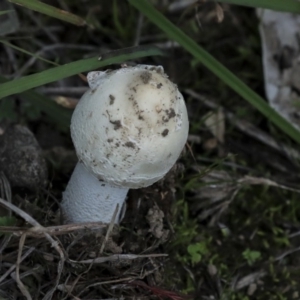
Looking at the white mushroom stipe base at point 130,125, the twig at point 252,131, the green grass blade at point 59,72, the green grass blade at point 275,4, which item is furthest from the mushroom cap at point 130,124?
the twig at point 252,131

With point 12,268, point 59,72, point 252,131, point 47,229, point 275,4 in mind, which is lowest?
point 12,268

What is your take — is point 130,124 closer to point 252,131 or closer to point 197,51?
point 197,51

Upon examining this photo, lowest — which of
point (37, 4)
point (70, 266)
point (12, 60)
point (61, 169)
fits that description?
point (70, 266)

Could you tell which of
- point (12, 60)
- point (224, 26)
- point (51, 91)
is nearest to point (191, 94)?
point (224, 26)

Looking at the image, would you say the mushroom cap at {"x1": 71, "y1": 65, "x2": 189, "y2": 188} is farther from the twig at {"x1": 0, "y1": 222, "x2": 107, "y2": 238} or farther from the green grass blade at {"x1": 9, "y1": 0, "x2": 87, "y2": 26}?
the green grass blade at {"x1": 9, "y1": 0, "x2": 87, "y2": 26}

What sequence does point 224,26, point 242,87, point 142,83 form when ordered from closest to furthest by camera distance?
point 142,83, point 242,87, point 224,26

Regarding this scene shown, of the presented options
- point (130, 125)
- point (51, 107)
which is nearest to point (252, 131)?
point (51, 107)

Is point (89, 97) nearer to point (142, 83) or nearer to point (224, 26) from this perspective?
point (142, 83)

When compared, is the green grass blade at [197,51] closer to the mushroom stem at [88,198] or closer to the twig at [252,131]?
the twig at [252,131]
